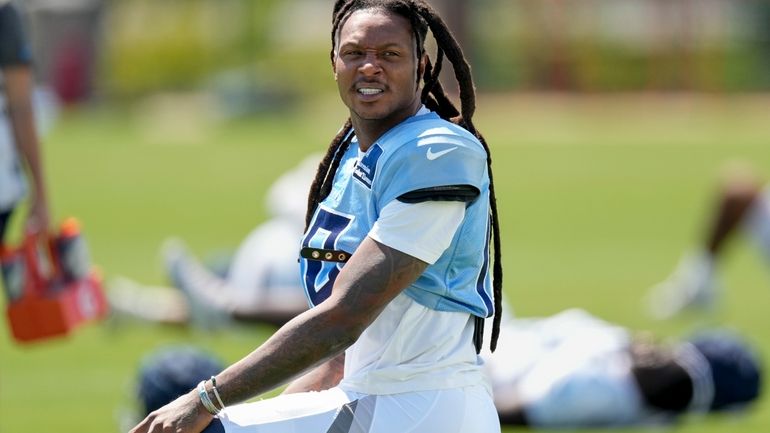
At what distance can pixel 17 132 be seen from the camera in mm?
8172

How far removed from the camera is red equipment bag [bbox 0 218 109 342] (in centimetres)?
802

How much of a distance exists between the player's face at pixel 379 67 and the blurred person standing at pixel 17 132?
3.66 meters

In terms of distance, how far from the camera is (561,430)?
26.4ft

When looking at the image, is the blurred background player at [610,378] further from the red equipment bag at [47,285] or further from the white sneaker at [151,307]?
the white sneaker at [151,307]

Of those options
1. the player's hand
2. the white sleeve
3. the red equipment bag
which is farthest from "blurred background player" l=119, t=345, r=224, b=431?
the white sleeve

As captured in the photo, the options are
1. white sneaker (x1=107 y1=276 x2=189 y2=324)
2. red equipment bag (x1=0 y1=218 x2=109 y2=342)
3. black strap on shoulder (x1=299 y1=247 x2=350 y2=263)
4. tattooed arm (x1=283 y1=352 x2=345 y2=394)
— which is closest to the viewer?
black strap on shoulder (x1=299 y1=247 x2=350 y2=263)

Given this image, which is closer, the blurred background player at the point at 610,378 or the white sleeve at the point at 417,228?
the white sleeve at the point at 417,228

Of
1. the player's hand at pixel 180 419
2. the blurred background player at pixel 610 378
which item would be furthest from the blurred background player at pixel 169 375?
the player's hand at pixel 180 419

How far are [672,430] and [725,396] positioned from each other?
379mm

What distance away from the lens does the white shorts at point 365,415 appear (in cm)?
457

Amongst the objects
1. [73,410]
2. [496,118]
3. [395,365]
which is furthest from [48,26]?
[395,365]

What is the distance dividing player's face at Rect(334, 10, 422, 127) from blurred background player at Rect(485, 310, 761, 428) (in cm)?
347

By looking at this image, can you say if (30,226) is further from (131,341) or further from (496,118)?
(496,118)

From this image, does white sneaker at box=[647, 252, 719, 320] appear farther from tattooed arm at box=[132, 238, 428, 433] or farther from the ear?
tattooed arm at box=[132, 238, 428, 433]
